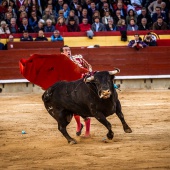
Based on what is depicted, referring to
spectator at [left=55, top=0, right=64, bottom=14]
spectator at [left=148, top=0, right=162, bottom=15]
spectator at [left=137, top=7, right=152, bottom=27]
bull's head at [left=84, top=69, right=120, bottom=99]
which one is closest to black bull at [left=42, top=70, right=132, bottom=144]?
bull's head at [left=84, top=69, right=120, bottom=99]

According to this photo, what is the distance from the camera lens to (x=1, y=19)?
1662cm

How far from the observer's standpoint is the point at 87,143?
30.3 ft

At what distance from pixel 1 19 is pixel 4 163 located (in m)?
9.03

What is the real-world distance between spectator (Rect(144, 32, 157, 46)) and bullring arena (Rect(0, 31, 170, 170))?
0.65 feet

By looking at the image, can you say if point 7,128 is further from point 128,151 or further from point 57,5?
point 57,5

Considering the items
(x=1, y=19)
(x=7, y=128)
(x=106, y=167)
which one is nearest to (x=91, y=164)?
(x=106, y=167)

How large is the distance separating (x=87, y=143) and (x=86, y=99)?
562 mm

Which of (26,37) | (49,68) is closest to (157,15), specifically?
(26,37)

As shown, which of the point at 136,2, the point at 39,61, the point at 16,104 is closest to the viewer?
the point at 39,61

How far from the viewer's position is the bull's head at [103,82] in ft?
28.4

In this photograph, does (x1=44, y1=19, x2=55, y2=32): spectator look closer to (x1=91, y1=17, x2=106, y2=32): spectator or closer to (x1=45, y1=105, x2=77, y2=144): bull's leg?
(x1=91, y1=17, x2=106, y2=32): spectator

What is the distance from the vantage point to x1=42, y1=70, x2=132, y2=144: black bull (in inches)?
346

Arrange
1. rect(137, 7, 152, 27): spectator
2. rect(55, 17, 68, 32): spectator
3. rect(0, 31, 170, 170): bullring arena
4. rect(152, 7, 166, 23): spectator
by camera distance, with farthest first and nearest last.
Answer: rect(152, 7, 166, 23): spectator
rect(137, 7, 152, 27): spectator
rect(55, 17, 68, 32): spectator
rect(0, 31, 170, 170): bullring arena

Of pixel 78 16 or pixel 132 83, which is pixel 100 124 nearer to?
pixel 132 83
